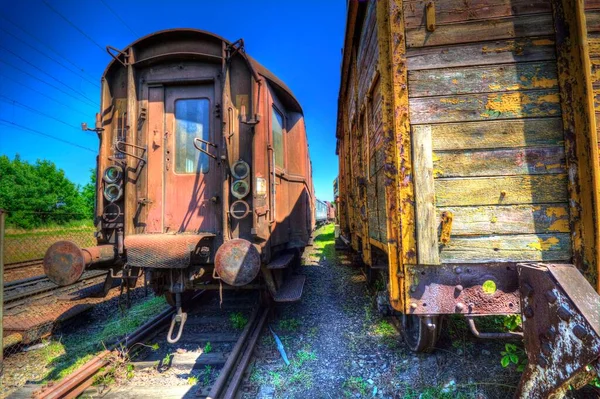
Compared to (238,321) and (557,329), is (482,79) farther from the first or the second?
(238,321)

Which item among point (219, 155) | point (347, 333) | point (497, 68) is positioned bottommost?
point (347, 333)

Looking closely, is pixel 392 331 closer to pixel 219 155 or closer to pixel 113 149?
pixel 219 155

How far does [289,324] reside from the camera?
154 inches

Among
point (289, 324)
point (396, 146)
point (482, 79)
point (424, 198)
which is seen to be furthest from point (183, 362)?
point (482, 79)

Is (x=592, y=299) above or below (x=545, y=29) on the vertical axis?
below

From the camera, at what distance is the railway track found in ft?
8.37

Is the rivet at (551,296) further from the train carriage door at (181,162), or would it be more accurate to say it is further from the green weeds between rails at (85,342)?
the green weeds between rails at (85,342)

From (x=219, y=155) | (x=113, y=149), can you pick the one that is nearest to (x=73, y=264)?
(x=113, y=149)

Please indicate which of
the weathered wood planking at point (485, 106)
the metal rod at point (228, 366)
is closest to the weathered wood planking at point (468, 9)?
the weathered wood planking at point (485, 106)

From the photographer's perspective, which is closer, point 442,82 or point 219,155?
point 442,82

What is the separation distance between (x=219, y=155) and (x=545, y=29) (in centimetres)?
342

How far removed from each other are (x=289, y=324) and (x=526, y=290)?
298 centimetres

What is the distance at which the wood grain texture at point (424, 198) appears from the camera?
6.71ft

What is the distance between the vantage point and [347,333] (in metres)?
3.63
